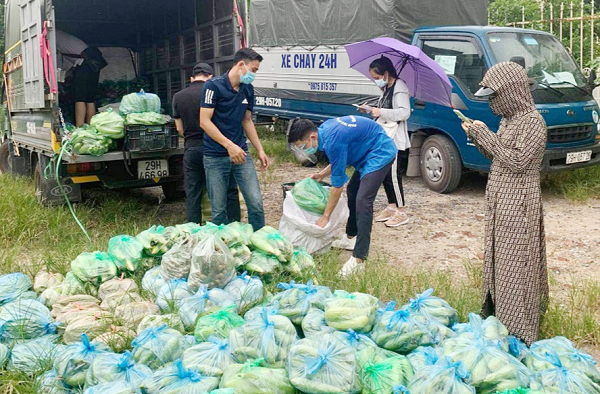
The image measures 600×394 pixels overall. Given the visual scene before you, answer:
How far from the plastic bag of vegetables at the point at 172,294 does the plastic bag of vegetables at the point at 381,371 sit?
139 cm

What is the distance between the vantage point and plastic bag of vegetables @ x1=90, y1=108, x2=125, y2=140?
6281 millimetres

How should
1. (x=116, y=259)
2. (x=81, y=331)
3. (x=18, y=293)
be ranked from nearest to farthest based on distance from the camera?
(x=81, y=331) < (x=18, y=293) < (x=116, y=259)

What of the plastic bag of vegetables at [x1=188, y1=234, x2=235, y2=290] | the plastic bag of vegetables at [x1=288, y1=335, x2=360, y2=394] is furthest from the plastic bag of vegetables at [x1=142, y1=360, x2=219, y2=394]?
the plastic bag of vegetables at [x1=188, y1=234, x2=235, y2=290]

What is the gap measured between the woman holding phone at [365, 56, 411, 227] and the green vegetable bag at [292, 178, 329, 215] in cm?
120

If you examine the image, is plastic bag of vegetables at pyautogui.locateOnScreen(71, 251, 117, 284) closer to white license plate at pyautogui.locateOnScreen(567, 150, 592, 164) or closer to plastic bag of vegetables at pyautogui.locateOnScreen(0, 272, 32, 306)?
plastic bag of vegetables at pyautogui.locateOnScreen(0, 272, 32, 306)

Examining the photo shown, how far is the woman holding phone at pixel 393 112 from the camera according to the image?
22.1ft

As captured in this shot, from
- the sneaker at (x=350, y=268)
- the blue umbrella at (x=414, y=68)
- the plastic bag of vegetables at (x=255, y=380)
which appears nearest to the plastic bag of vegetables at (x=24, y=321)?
the plastic bag of vegetables at (x=255, y=380)

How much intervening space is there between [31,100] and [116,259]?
336 cm

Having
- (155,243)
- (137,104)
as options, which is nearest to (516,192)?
(155,243)

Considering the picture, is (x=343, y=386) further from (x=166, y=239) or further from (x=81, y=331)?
(x=166, y=239)

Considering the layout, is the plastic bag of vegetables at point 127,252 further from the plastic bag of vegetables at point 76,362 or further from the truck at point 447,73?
the truck at point 447,73

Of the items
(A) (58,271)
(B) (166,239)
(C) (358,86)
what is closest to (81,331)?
(B) (166,239)

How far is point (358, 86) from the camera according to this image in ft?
31.4

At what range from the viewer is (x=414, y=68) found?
694 centimetres
